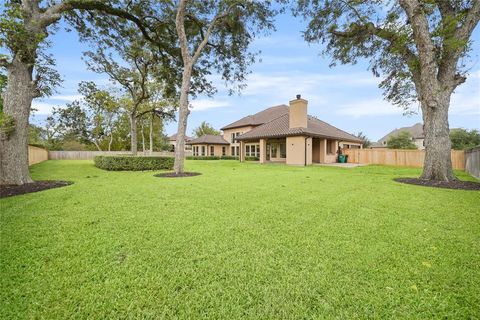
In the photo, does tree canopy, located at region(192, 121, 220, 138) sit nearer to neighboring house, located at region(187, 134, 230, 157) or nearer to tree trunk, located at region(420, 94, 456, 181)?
neighboring house, located at region(187, 134, 230, 157)

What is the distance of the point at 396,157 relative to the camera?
1989 cm

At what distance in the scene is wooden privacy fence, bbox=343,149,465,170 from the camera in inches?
643

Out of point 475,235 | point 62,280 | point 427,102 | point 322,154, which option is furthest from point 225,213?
point 322,154

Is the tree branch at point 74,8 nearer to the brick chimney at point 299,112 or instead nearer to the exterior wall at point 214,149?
the brick chimney at point 299,112

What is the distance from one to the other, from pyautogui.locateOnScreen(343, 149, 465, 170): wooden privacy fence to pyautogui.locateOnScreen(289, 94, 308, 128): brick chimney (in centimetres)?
804

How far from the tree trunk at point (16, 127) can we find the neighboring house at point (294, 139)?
16.5 metres

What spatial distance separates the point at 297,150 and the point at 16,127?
17.3 meters

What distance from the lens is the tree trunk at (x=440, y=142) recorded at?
888 centimetres

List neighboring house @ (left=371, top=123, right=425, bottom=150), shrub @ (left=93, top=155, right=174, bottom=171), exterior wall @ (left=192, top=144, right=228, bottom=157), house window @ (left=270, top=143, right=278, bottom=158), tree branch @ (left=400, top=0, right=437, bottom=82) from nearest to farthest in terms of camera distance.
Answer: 1. tree branch @ (left=400, top=0, right=437, bottom=82)
2. shrub @ (left=93, top=155, right=174, bottom=171)
3. house window @ (left=270, top=143, right=278, bottom=158)
4. exterior wall @ (left=192, top=144, right=228, bottom=157)
5. neighboring house @ (left=371, top=123, right=425, bottom=150)

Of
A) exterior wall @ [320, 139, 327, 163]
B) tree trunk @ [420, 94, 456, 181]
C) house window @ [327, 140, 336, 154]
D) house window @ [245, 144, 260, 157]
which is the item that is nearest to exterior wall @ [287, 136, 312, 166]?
exterior wall @ [320, 139, 327, 163]


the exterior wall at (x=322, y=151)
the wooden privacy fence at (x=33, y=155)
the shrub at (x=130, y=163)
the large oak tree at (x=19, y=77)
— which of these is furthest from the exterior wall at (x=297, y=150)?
the wooden privacy fence at (x=33, y=155)

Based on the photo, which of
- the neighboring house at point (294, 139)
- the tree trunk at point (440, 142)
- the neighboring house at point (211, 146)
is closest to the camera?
the tree trunk at point (440, 142)

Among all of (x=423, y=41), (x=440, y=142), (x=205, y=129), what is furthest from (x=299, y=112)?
(x=205, y=129)

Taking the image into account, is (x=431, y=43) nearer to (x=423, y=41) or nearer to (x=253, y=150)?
(x=423, y=41)
